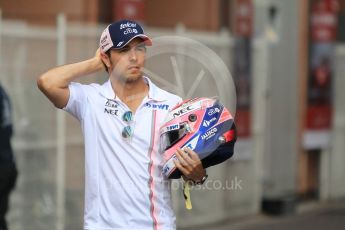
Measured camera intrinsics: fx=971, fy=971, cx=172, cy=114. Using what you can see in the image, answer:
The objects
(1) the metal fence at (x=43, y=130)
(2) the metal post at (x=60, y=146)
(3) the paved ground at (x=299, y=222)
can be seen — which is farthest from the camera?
(3) the paved ground at (x=299, y=222)

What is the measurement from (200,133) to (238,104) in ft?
22.0

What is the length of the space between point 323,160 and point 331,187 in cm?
44

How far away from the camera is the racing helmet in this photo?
430 cm

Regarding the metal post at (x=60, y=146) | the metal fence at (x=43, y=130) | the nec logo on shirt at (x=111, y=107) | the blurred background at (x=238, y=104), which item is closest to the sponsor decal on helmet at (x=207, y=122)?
the nec logo on shirt at (x=111, y=107)

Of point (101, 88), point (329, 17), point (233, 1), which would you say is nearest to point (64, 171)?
point (233, 1)

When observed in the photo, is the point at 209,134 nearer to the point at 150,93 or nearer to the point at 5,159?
the point at 150,93

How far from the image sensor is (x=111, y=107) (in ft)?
14.7

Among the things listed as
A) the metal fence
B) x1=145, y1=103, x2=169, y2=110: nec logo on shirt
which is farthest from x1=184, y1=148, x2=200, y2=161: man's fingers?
the metal fence

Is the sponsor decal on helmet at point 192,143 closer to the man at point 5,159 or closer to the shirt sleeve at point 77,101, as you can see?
the shirt sleeve at point 77,101

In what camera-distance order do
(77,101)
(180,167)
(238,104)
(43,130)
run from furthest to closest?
1. (238,104)
2. (43,130)
3. (77,101)
4. (180,167)

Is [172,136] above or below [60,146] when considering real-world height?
above

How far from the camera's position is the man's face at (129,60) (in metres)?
4.40

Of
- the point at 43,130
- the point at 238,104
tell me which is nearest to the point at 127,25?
the point at 43,130

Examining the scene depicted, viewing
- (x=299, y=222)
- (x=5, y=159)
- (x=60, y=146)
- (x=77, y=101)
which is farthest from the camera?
(x=299, y=222)
